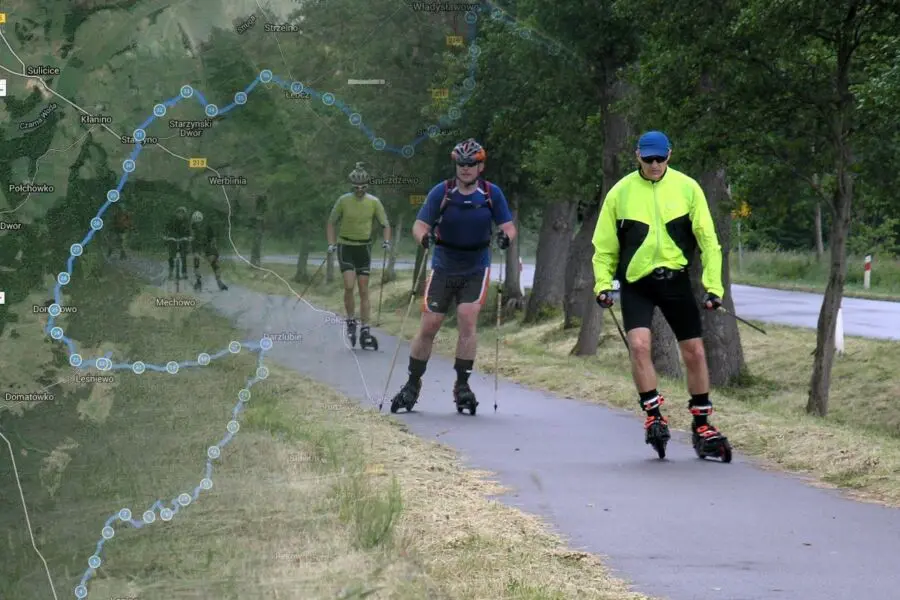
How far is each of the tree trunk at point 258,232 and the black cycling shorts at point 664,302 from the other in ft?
10.3

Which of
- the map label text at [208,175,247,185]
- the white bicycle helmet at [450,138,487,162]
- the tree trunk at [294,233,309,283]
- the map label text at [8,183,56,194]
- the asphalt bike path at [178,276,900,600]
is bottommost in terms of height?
the asphalt bike path at [178,276,900,600]

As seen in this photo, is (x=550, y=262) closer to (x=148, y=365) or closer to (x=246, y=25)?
(x=246, y=25)

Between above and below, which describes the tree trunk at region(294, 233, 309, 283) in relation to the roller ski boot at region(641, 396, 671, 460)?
above

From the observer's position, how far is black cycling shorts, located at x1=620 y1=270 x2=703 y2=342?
9.95m

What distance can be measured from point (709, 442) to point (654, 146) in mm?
1888

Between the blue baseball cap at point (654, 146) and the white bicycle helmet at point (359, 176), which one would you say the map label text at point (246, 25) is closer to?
the white bicycle helmet at point (359, 176)

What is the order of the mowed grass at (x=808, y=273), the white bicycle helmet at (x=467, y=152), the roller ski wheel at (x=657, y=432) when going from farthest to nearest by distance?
the mowed grass at (x=808, y=273) < the white bicycle helmet at (x=467, y=152) < the roller ski wheel at (x=657, y=432)

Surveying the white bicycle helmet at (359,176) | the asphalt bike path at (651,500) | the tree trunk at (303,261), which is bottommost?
the asphalt bike path at (651,500)

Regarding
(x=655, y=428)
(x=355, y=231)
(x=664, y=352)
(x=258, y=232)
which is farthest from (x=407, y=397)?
(x=664, y=352)

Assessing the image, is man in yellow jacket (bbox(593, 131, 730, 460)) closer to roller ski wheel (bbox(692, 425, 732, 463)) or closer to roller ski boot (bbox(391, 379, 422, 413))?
roller ski wheel (bbox(692, 425, 732, 463))

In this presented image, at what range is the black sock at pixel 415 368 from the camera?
12.8 metres

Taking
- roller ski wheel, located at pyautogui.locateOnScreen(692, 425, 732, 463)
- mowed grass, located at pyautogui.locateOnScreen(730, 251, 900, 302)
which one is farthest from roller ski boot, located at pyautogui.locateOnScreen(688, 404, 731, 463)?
mowed grass, located at pyautogui.locateOnScreen(730, 251, 900, 302)

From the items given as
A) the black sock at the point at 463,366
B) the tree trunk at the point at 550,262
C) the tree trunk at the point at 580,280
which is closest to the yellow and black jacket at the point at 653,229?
the black sock at the point at 463,366

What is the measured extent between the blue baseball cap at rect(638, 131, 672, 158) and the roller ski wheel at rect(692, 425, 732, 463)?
5.89 feet
